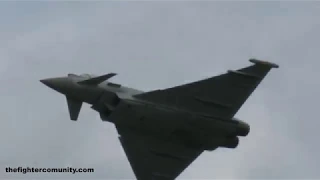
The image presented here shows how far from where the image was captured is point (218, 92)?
47406 mm

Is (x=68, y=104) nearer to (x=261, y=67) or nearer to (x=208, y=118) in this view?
(x=208, y=118)

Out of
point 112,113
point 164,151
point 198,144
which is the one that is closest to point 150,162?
point 164,151

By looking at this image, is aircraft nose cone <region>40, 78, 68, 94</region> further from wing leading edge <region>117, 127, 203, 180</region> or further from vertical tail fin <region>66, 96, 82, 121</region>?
wing leading edge <region>117, 127, 203, 180</region>

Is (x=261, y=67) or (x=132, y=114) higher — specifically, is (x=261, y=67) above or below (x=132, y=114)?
above

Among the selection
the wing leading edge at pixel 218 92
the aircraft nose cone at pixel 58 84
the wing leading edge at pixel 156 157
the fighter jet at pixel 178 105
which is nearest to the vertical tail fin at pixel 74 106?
the fighter jet at pixel 178 105

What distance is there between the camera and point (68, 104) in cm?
4625

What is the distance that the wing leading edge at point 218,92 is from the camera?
153 feet

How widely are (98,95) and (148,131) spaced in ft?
13.7

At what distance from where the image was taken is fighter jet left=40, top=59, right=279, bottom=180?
150 feet

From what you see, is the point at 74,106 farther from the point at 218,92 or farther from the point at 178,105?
the point at 218,92

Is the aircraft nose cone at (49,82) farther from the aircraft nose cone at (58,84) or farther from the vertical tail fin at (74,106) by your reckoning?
the vertical tail fin at (74,106)

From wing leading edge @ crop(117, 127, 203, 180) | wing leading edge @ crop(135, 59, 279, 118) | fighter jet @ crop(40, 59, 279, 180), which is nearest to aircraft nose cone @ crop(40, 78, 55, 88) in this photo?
fighter jet @ crop(40, 59, 279, 180)

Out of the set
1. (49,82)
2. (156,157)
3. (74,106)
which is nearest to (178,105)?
(74,106)

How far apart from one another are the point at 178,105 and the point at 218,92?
8.42ft
